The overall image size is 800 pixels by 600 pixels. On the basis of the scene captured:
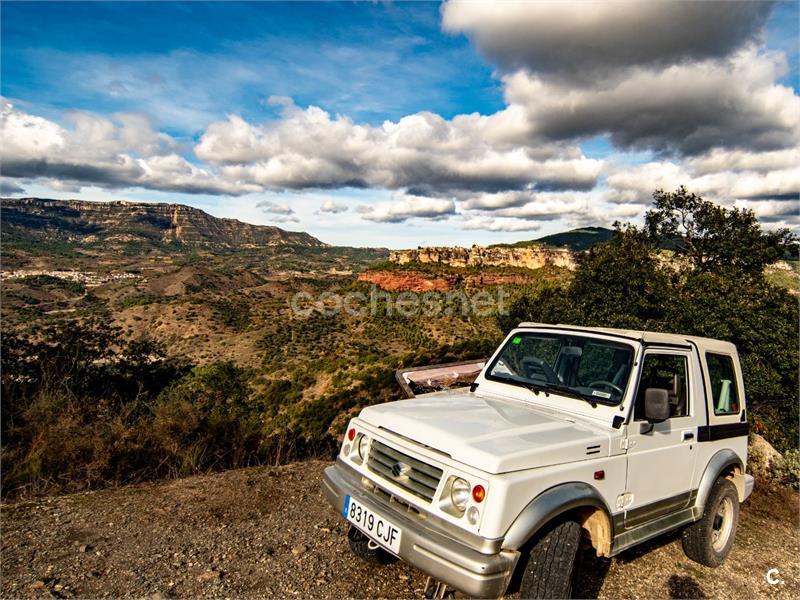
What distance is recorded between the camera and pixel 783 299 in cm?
1625

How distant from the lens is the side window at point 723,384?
4750mm

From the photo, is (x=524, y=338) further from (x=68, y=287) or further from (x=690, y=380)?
(x=68, y=287)

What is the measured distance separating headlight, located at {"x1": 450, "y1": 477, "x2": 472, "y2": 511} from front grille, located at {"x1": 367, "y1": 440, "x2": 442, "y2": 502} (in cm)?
12

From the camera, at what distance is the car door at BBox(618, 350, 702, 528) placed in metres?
3.71

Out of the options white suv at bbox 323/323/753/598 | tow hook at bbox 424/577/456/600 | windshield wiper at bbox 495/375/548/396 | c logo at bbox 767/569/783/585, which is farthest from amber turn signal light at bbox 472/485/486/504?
c logo at bbox 767/569/783/585

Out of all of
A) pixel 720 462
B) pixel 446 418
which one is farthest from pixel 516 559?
pixel 720 462

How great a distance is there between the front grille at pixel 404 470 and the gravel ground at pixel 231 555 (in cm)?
97

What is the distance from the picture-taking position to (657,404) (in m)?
3.66

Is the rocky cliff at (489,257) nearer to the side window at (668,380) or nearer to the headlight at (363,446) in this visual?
the side window at (668,380)

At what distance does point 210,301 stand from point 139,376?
191 feet

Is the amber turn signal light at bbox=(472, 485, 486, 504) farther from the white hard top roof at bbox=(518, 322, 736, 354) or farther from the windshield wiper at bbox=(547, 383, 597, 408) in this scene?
the white hard top roof at bbox=(518, 322, 736, 354)

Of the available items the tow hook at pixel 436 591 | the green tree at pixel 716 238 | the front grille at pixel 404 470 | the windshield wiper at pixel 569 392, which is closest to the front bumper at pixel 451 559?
the front grille at pixel 404 470

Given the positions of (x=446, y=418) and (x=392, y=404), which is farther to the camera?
(x=392, y=404)

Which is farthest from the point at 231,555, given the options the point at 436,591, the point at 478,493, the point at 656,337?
the point at 656,337
